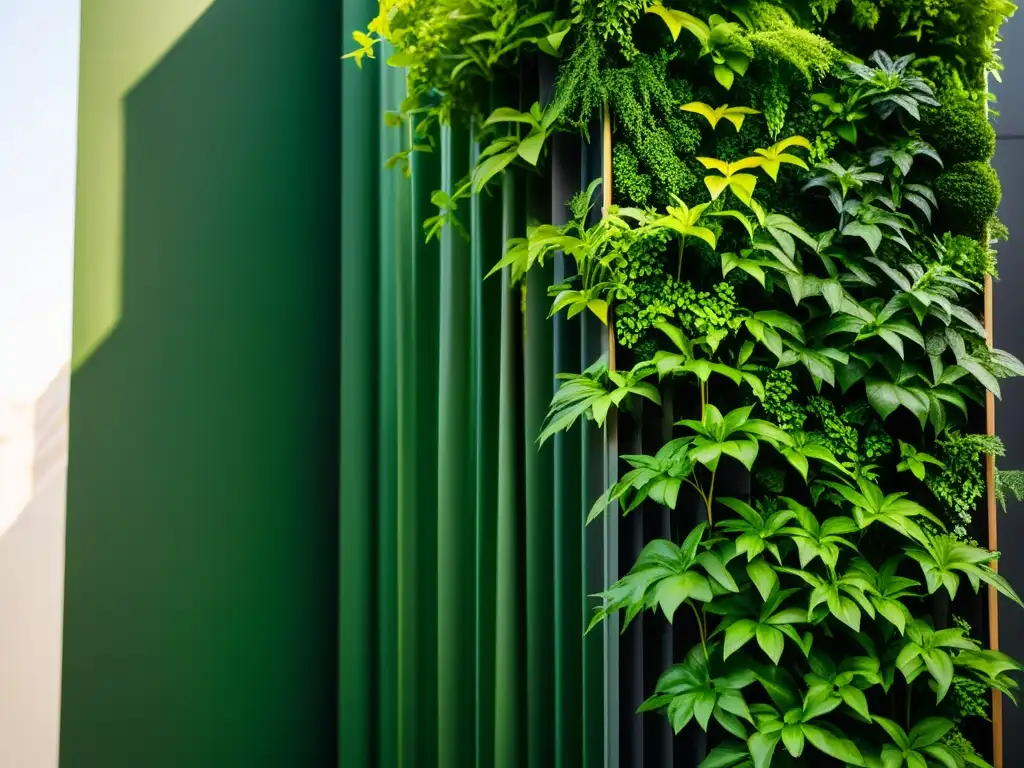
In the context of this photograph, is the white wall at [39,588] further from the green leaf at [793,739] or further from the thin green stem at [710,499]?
the green leaf at [793,739]

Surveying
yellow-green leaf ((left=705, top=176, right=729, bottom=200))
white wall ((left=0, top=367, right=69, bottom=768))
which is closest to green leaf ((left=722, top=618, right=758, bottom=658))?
yellow-green leaf ((left=705, top=176, right=729, bottom=200))

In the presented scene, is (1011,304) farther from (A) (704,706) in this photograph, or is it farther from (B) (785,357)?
(A) (704,706)

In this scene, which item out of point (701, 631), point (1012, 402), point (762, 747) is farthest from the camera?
point (1012, 402)

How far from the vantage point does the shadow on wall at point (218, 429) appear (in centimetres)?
177

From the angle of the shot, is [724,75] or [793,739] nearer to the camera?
[793,739]

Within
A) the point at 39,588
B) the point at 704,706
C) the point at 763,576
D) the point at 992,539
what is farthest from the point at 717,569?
the point at 39,588

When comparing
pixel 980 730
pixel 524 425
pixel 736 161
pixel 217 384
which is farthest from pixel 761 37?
pixel 217 384

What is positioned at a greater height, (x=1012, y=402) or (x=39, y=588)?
(x=1012, y=402)

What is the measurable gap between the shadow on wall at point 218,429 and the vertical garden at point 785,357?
740 millimetres

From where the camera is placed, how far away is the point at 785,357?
1364mm

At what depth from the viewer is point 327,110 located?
2213mm

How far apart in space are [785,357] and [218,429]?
1.26 meters

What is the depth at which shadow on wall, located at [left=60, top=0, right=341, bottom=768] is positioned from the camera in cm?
177

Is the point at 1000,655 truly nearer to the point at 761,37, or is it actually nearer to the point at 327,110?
the point at 761,37
